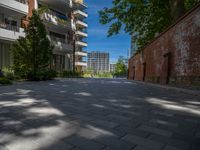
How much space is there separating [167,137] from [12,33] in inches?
724

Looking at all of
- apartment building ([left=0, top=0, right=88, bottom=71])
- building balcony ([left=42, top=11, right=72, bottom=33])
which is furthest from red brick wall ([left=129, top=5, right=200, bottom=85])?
building balcony ([left=42, top=11, right=72, bottom=33])

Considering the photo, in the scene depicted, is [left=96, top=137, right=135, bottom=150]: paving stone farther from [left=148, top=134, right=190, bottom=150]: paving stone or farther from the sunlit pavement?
[left=148, top=134, right=190, bottom=150]: paving stone

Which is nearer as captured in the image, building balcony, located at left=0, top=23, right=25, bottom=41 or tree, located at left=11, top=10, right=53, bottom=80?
tree, located at left=11, top=10, right=53, bottom=80

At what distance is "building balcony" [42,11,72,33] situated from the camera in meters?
22.9

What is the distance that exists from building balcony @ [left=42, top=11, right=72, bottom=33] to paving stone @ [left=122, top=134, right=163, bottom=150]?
2272cm

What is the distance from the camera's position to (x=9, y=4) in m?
17.2

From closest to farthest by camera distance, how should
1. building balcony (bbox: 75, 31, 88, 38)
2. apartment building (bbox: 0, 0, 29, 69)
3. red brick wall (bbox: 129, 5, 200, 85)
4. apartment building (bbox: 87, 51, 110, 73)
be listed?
red brick wall (bbox: 129, 5, 200, 85) < apartment building (bbox: 0, 0, 29, 69) < building balcony (bbox: 75, 31, 88, 38) < apartment building (bbox: 87, 51, 110, 73)

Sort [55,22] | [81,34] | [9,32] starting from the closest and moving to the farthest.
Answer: [9,32] → [55,22] → [81,34]

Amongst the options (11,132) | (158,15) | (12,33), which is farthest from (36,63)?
(11,132)

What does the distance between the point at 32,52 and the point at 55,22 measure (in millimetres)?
10284

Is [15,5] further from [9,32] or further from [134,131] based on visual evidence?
[134,131]

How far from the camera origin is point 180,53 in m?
10.0

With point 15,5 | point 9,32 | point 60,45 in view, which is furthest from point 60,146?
point 60,45

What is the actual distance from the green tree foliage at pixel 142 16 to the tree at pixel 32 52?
6657mm
